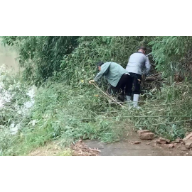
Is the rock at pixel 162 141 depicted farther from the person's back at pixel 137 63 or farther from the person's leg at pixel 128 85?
the person's back at pixel 137 63

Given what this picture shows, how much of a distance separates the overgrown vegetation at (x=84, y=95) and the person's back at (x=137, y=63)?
0.19 m

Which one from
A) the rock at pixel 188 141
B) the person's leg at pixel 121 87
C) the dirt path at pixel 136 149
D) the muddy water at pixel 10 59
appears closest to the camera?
the dirt path at pixel 136 149

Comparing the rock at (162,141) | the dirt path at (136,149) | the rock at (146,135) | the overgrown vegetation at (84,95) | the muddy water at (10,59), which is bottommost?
the dirt path at (136,149)

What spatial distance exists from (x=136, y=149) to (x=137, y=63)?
2.08 metres

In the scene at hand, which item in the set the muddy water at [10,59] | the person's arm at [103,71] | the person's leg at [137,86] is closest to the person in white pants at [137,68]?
the person's leg at [137,86]

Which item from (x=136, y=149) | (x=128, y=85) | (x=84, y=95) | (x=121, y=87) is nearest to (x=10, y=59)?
(x=84, y=95)

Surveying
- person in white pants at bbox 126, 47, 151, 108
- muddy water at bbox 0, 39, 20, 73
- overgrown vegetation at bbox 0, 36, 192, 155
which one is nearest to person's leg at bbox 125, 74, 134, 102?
person in white pants at bbox 126, 47, 151, 108

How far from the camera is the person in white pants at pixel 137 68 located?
5.82 meters

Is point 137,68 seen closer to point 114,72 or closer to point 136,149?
point 114,72

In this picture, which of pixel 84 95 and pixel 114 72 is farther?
pixel 114 72

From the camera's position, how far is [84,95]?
561 centimetres
